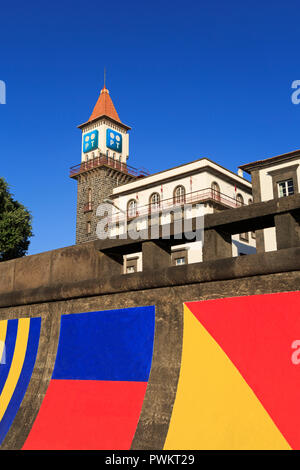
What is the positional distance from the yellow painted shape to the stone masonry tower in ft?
95.5

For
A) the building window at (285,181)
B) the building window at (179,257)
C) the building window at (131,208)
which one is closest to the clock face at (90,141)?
the building window at (131,208)

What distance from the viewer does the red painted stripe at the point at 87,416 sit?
737 centimetres

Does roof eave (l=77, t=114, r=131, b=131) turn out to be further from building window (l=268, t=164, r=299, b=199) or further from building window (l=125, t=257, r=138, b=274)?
building window (l=268, t=164, r=299, b=199)

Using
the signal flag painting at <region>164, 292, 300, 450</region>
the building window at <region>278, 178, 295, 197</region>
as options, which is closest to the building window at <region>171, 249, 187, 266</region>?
the building window at <region>278, 178, 295, 197</region>

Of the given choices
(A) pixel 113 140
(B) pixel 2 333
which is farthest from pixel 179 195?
(B) pixel 2 333

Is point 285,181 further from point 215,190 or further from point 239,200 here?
point 239,200

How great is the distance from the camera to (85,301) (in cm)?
932

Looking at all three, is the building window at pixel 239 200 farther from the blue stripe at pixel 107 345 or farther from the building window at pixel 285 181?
the blue stripe at pixel 107 345

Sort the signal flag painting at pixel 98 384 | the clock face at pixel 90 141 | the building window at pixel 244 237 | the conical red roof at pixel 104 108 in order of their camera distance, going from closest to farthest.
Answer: the signal flag painting at pixel 98 384, the building window at pixel 244 237, the clock face at pixel 90 141, the conical red roof at pixel 104 108

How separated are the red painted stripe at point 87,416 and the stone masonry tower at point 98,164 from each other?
27.6 meters

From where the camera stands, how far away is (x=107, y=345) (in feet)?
27.8

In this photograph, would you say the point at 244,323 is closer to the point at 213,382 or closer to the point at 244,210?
the point at 213,382

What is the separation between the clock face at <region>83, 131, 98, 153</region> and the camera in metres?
41.9
